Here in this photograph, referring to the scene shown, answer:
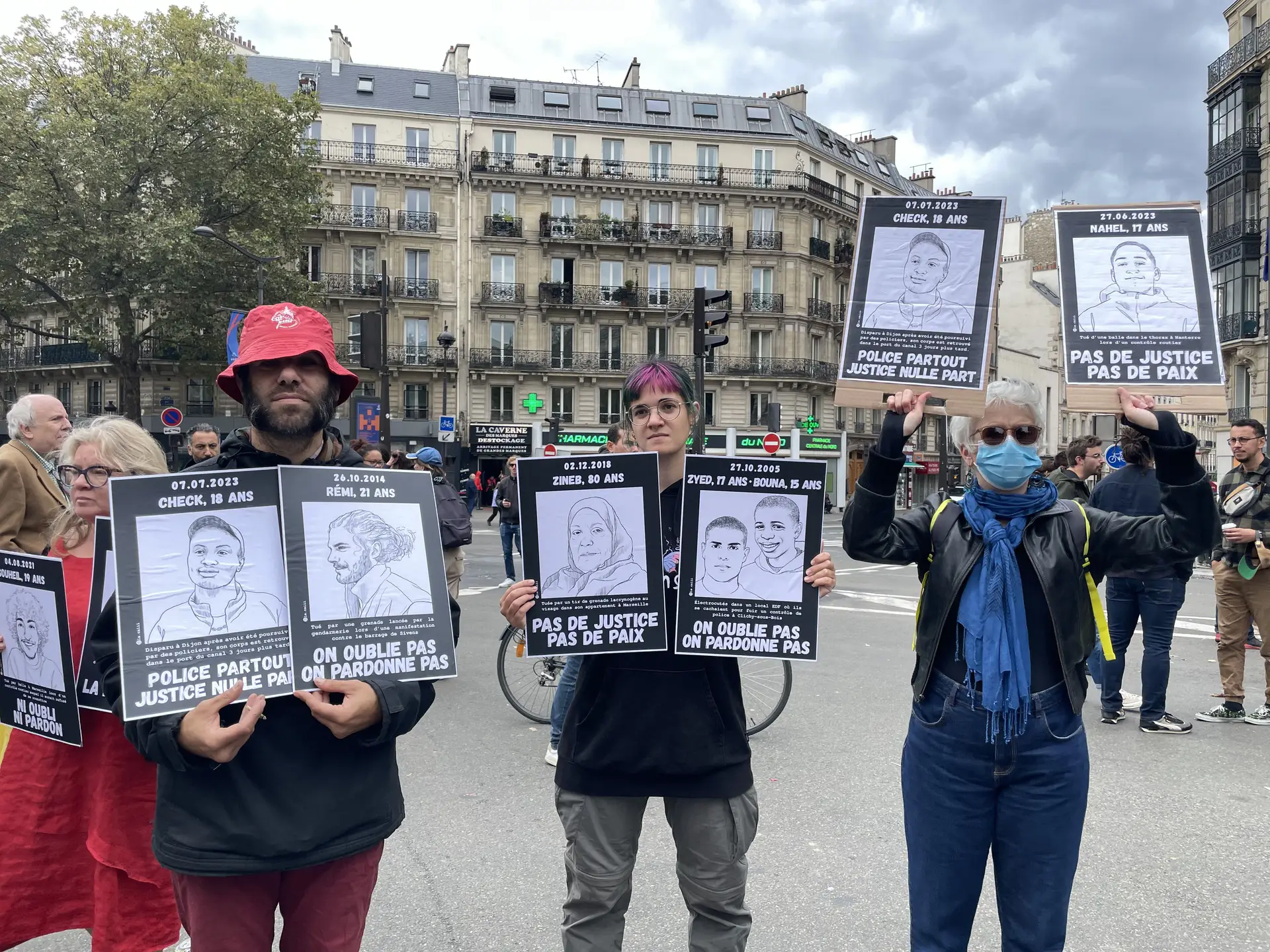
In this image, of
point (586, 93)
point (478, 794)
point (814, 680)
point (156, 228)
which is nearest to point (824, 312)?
point (586, 93)

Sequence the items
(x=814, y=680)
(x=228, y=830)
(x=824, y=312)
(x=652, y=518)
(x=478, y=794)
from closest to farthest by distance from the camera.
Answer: (x=228, y=830)
(x=652, y=518)
(x=478, y=794)
(x=814, y=680)
(x=824, y=312)

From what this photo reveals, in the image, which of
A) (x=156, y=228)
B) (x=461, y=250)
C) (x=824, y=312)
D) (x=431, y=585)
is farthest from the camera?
(x=824, y=312)

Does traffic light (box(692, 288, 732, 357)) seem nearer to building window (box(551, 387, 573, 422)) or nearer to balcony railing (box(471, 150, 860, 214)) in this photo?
building window (box(551, 387, 573, 422))

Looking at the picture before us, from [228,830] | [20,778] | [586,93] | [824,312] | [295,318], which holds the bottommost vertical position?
[20,778]

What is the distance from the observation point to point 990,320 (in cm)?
282

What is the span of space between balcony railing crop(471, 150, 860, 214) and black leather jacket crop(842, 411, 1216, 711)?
41968 mm

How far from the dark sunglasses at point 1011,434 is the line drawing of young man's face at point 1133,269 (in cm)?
64

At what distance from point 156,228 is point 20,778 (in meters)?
29.6

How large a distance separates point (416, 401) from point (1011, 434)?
134ft

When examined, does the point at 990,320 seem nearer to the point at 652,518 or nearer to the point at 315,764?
the point at 652,518

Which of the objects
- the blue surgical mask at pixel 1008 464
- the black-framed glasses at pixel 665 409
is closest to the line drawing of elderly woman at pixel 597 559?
the black-framed glasses at pixel 665 409

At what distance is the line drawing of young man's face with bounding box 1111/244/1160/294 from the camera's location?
288 centimetres

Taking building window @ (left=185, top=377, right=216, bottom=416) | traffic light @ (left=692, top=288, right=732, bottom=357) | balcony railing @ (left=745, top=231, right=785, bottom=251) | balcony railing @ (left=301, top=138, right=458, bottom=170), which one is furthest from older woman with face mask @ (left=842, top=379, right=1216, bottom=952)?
balcony railing @ (left=745, top=231, right=785, bottom=251)

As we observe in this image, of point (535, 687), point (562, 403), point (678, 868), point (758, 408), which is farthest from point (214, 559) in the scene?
point (758, 408)
